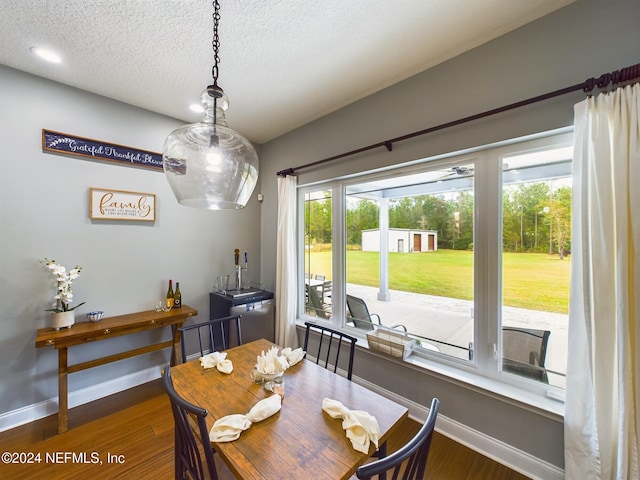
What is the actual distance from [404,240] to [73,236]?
304 cm

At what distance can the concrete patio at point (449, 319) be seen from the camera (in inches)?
67.2

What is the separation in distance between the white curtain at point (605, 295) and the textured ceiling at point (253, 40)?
34.3 inches

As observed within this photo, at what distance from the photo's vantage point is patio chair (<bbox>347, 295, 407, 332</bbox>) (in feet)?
8.72

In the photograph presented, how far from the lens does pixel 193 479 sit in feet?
3.72

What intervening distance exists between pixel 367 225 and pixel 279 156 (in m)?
1.60

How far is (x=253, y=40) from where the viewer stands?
6.01 ft

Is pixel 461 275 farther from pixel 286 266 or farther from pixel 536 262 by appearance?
pixel 286 266

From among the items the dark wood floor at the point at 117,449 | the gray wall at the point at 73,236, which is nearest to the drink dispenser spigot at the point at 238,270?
the gray wall at the point at 73,236

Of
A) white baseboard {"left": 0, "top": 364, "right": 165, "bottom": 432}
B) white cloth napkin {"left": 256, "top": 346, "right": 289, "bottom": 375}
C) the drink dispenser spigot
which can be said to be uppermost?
the drink dispenser spigot

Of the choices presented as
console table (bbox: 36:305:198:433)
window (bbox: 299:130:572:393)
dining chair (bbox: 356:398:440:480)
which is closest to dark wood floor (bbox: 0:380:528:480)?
console table (bbox: 36:305:198:433)

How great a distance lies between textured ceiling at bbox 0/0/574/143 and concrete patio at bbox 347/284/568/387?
1.90 m

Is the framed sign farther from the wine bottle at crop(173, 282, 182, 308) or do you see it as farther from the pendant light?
the pendant light

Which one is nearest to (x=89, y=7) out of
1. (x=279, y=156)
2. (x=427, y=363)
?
(x=279, y=156)

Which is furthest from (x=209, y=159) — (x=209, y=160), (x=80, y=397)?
(x=80, y=397)
